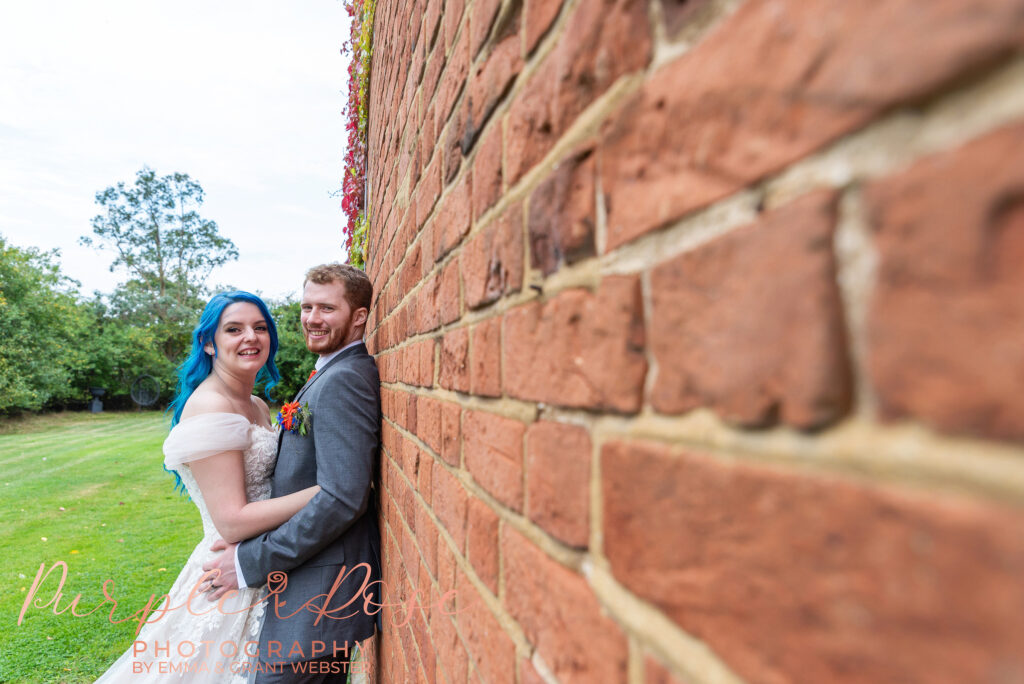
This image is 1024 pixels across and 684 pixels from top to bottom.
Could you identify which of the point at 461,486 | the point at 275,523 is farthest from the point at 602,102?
the point at 275,523

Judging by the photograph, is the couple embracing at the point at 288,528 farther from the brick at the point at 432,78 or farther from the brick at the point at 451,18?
the brick at the point at 451,18

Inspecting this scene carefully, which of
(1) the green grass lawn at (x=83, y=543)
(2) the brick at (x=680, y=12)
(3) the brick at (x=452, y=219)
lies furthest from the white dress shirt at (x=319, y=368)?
(1) the green grass lawn at (x=83, y=543)

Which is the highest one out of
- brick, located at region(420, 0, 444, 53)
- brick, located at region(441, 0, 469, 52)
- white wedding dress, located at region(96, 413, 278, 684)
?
brick, located at region(420, 0, 444, 53)

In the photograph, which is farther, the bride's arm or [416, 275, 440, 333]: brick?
the bride's arm

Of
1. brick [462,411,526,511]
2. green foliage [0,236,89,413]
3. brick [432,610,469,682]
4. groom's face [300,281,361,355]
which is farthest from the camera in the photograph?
green foliage [0,236,89,413]

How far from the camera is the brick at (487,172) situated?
0.94 m

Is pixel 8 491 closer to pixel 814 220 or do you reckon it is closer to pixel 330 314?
pixel 330 314

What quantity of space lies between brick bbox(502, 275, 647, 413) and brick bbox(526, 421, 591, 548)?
0.04 m

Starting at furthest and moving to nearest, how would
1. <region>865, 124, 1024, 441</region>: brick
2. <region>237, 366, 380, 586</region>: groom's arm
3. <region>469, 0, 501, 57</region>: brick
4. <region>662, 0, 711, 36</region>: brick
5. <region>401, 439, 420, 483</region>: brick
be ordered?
<region>237, 366, 380, 586</region>: groom's arm
<region>401, 439, 420, 483</region>: brick
<region>469, 0, 501, 57</region>: brick
<region>662, 0, 711, 36</region>: brick
<region>865, 124, 1024, 441</region>: brick

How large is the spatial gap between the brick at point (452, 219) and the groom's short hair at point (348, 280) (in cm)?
193

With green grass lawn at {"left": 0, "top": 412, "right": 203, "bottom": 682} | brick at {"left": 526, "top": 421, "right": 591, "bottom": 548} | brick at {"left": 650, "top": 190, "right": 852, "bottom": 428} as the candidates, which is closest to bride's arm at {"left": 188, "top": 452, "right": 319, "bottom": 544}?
brick at {"left": 526, "top": 421, "right": 591, "bottom": 548}

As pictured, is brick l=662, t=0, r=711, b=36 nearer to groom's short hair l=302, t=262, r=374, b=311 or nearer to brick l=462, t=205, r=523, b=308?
brick l=462, t=205, r=523, b=308

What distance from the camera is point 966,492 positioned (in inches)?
9.8

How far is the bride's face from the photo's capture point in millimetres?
3605
